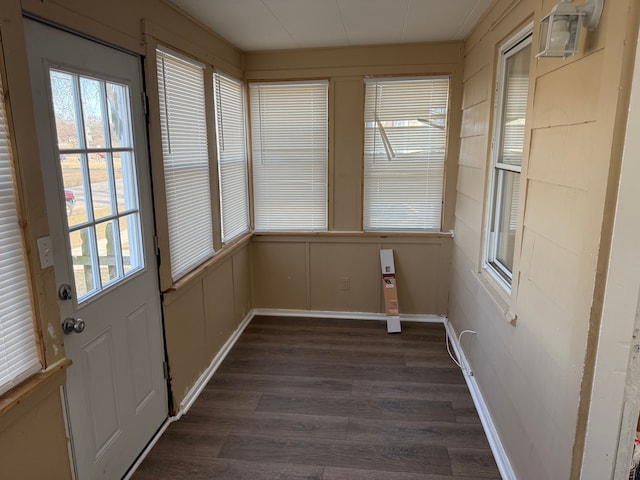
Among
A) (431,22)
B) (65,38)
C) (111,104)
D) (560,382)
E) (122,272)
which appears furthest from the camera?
(431,22)

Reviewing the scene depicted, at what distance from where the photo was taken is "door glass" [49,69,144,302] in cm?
169

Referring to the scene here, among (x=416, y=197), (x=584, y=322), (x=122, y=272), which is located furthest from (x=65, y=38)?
(x=416, y=197)

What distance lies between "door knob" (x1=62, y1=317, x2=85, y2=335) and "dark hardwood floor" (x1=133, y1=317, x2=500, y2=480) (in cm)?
95

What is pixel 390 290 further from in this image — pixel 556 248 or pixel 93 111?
pixel 93 111

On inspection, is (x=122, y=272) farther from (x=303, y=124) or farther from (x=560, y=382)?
(x=303, y=124)

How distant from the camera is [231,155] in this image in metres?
→ 3.55

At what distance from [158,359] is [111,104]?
4.63ft

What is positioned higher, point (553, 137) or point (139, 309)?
point (553, 137)

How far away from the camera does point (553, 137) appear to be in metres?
1.71

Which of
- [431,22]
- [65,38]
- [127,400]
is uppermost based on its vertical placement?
[431,22]

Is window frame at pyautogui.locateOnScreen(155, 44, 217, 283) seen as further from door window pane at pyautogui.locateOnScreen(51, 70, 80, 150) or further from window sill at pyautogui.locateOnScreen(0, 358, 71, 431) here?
window sill at pyautogui.locateOnScreen(0, 358, 71, 431)

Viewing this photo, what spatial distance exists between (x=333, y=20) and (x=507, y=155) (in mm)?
1489

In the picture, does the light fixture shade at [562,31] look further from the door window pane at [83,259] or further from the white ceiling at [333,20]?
the door window pane at [83,259]

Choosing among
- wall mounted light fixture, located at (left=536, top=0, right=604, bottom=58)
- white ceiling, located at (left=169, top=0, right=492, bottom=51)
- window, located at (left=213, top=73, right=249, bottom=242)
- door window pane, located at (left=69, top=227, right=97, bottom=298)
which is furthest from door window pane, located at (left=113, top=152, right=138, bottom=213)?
wall mounted light fixture, located at (left=536, top=0, right=604, bottom=58)
